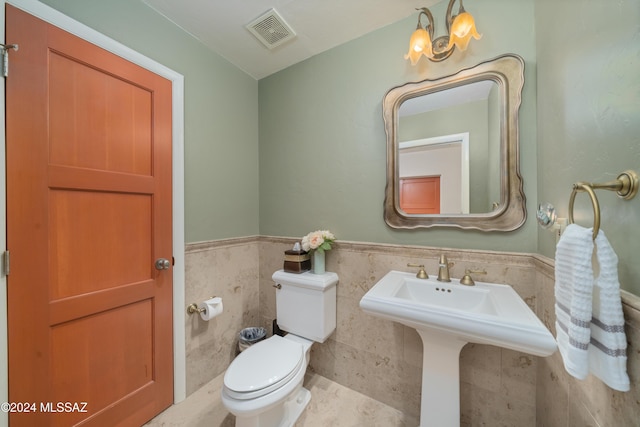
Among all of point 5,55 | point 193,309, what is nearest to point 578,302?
point 193,309

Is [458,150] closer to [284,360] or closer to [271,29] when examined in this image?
[271,29]

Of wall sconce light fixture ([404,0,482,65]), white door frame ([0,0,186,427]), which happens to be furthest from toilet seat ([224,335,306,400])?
wall sconce light fixture ([404,0,482,65])

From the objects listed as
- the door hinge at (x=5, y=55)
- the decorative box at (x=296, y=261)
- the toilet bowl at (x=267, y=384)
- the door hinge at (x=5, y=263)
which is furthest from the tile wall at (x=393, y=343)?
the door hinge at (x=5, y=55)

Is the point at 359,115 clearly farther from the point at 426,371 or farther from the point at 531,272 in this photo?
the point at 426,371

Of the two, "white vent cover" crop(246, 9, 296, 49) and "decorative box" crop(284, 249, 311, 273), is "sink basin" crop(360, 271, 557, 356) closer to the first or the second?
"decorative box" crop(284, 249, 311, 273)

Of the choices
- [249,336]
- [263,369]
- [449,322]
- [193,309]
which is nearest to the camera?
[449,322]

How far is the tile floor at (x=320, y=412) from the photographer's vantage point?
129 centimetres

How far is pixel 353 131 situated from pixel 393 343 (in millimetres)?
1405

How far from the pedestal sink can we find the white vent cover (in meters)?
1.68

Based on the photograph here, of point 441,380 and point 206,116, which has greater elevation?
point 206,116

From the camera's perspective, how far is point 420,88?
1.29 metres

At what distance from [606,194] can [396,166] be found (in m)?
0.84

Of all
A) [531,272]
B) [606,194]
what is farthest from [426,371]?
[606,194]

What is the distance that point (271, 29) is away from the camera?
1.45m
